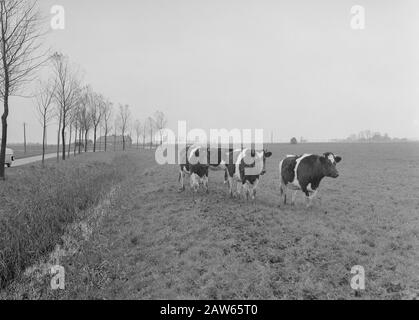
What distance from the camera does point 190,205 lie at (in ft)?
37.3

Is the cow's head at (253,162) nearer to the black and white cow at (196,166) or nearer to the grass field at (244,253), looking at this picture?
the grass field at (244,253)

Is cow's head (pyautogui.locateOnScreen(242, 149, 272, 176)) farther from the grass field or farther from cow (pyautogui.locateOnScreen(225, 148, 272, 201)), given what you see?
the grass field

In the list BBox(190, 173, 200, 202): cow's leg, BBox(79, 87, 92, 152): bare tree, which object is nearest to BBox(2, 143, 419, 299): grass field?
BBox(190, 173, 200, 202): cow's leg

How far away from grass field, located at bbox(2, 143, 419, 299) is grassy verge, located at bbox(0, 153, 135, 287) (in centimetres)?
101

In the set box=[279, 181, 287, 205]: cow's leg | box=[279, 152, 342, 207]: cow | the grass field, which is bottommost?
the grass field

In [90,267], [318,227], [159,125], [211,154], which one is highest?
[159,125]

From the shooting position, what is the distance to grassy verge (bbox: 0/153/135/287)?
7.34m

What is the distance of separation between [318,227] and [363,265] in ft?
7.39

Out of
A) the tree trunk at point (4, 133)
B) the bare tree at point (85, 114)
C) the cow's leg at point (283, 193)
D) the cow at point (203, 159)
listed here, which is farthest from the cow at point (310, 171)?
the bare tree at point (85, 114)

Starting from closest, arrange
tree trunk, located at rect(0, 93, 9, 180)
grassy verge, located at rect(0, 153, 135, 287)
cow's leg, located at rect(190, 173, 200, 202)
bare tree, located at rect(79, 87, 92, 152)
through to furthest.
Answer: grassy verge, located at rect(0, 153, 135, 287), cow's leg, located at rect(190, 173, 200, 202), tree trunk, located at rect(0, 93, 9, 180), bare tree, located at rect(79, 87, 92, 152)

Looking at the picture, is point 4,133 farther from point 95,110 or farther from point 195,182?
point 95,110
